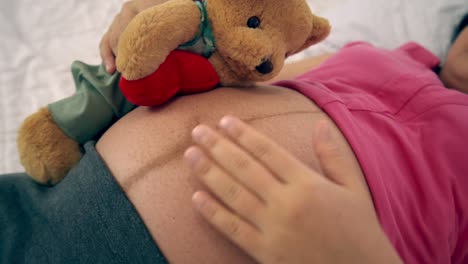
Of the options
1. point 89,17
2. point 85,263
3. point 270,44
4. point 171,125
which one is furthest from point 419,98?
point 89,17

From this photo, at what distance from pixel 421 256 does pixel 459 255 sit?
112 millimetres

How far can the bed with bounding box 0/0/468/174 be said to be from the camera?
87 centimetres

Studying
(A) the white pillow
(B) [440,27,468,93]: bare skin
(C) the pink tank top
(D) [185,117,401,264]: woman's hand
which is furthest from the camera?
(A) the white pillow

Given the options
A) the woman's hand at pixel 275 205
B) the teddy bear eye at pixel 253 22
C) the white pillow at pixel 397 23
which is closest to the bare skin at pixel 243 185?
the woman's hand at pixel 275 205

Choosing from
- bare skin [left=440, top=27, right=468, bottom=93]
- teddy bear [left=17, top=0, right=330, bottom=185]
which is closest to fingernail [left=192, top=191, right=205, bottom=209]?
teddy bear [left=17, top=0, right=330, bottom=185]

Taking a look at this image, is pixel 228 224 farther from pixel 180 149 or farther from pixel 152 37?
pixel 152 37

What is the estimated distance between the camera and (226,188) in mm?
400

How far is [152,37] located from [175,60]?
0.19ft

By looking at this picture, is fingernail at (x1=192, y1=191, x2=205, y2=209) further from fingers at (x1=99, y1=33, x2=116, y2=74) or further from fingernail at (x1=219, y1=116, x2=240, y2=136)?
fingers at (x1=99, y1=33, x2=116, y2=74)

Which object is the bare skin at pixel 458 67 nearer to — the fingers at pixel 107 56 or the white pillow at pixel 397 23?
the white pillow at pixel 397 23

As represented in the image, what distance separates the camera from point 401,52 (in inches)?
34.8

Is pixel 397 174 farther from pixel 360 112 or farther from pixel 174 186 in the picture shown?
pixel 174 186

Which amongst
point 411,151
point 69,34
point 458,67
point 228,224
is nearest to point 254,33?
point 228,224

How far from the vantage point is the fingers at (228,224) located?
391 millimetres
